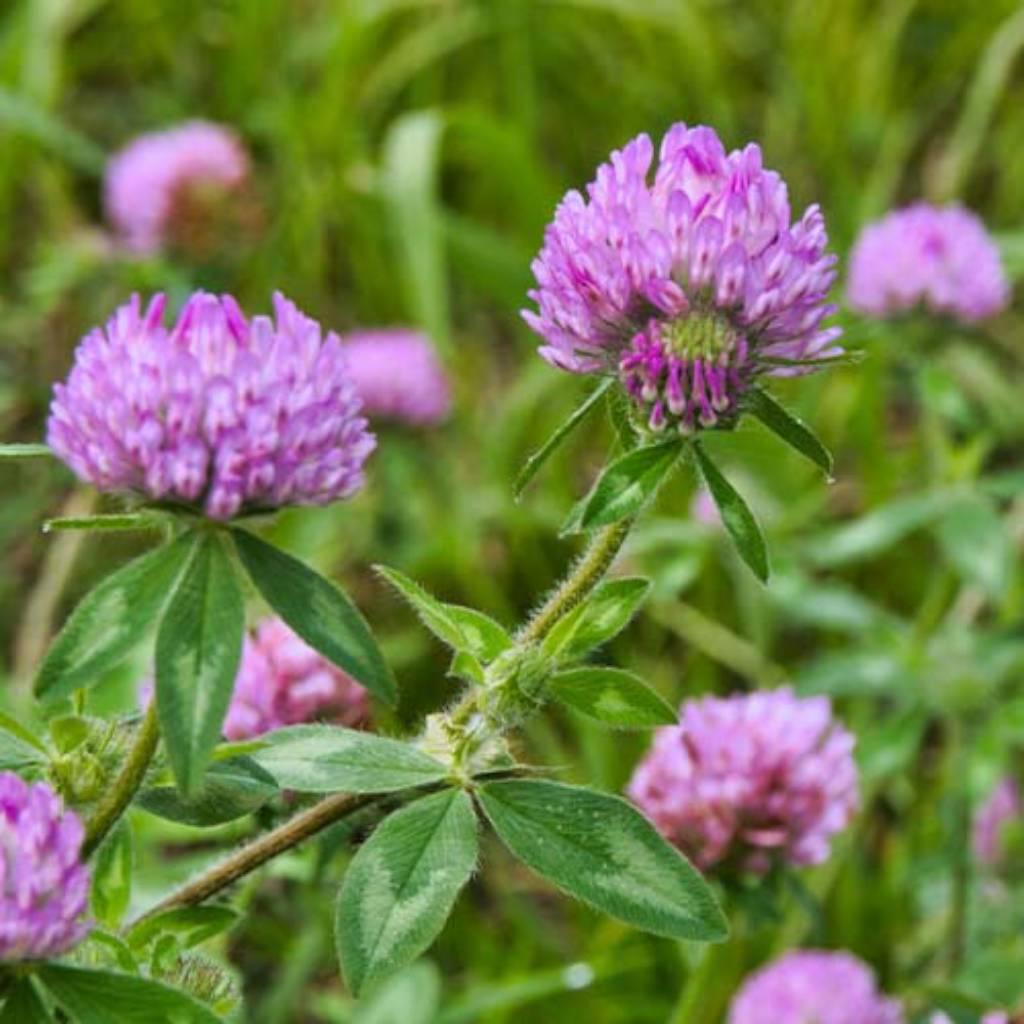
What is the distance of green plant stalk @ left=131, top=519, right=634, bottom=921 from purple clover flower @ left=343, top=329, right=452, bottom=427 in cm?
166

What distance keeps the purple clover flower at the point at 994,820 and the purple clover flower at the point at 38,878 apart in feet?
4.62

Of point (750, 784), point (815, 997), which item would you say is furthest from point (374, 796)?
point (815, 997)

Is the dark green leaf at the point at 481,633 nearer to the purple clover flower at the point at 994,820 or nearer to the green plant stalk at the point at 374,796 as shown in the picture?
the green plant stalk at the point at 374,796

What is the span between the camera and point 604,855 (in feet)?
2.90

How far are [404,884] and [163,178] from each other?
79.6 inches

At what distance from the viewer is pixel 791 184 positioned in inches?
130

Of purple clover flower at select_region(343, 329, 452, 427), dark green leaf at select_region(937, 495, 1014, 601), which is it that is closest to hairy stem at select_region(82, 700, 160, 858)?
dark green leaf at select_region(937, 495, 1014, 601)

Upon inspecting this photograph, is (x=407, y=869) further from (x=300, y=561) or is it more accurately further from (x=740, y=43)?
(x=740, y=43)

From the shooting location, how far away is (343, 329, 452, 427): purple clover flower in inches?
103

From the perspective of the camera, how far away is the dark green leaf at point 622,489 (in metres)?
0.88

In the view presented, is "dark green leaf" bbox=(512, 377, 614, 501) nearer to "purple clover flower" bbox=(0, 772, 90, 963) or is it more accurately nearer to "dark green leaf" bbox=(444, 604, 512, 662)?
"dark green leaf" bbox=(444, 604, 512, 662)

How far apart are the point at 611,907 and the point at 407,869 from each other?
0.29 feet

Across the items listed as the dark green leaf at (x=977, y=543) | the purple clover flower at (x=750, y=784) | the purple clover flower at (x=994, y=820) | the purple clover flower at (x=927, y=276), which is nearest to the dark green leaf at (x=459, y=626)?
the purple clover flower at (x=750, y=784)

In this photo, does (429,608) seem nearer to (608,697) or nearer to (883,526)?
(608,697)
